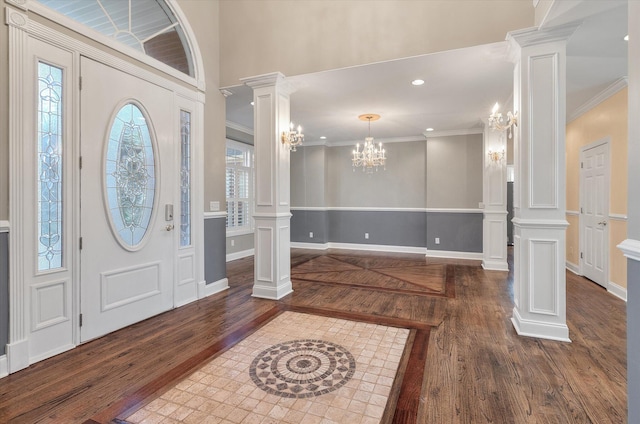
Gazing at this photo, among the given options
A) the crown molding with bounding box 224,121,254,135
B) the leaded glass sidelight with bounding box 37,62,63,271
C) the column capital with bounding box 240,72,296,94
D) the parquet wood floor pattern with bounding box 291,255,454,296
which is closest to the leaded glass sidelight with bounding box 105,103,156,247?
the leaded glass sidelight with bounding box 37,62,63,271

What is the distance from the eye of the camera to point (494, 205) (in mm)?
5469

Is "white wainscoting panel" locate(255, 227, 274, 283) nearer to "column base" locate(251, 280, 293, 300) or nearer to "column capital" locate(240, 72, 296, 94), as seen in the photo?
"column base" locate(251, 280, 293, 300)

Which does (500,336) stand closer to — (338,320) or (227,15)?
(338,320)

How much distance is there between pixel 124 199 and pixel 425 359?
3.03 metres

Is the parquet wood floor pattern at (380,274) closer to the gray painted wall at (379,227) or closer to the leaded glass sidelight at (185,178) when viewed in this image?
the gray painted wall at (379,227)

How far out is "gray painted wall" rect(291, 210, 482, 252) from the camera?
6680 mm

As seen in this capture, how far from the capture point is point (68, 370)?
2256 mm

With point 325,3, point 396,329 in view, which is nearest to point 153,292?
point 396,329

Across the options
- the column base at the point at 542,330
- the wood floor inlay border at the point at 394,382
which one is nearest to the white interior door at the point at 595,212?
the column base at the point at 542,330

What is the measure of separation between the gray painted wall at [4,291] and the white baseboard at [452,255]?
6615 mm

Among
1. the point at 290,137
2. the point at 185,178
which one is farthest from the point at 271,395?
the point at 290,137

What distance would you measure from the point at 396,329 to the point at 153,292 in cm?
253

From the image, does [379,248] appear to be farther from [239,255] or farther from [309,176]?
[239,255]

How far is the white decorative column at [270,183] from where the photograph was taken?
12.7 feet
